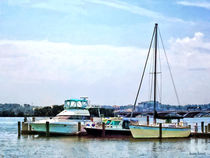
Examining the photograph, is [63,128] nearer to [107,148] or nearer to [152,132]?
[152,132]

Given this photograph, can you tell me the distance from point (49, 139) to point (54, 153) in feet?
40.4

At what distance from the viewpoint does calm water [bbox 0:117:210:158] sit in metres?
36.8

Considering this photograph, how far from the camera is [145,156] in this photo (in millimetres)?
35594

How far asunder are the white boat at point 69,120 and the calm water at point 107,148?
9.79 ft

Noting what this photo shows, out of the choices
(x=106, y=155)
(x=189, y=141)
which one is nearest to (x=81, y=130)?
(x=189, y=141)

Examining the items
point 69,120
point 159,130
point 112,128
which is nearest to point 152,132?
point 159,130

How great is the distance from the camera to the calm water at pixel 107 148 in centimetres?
3681

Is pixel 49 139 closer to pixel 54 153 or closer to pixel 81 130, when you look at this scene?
pixel 81 130

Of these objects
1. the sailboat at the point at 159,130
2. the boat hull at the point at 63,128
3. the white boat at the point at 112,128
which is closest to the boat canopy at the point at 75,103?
the boat hull at the point at 63,128

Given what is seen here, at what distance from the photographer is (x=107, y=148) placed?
4056cm

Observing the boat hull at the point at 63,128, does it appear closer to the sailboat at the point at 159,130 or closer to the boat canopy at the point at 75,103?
the boat canopy at the point at 75,103

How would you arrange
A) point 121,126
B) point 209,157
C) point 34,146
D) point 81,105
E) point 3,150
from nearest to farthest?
point 209,157 → point 3,150 → point 34,146 → point 121,126 → point 81,105

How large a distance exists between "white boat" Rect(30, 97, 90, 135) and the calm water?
298 centimetres

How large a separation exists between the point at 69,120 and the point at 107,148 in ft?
45.8
